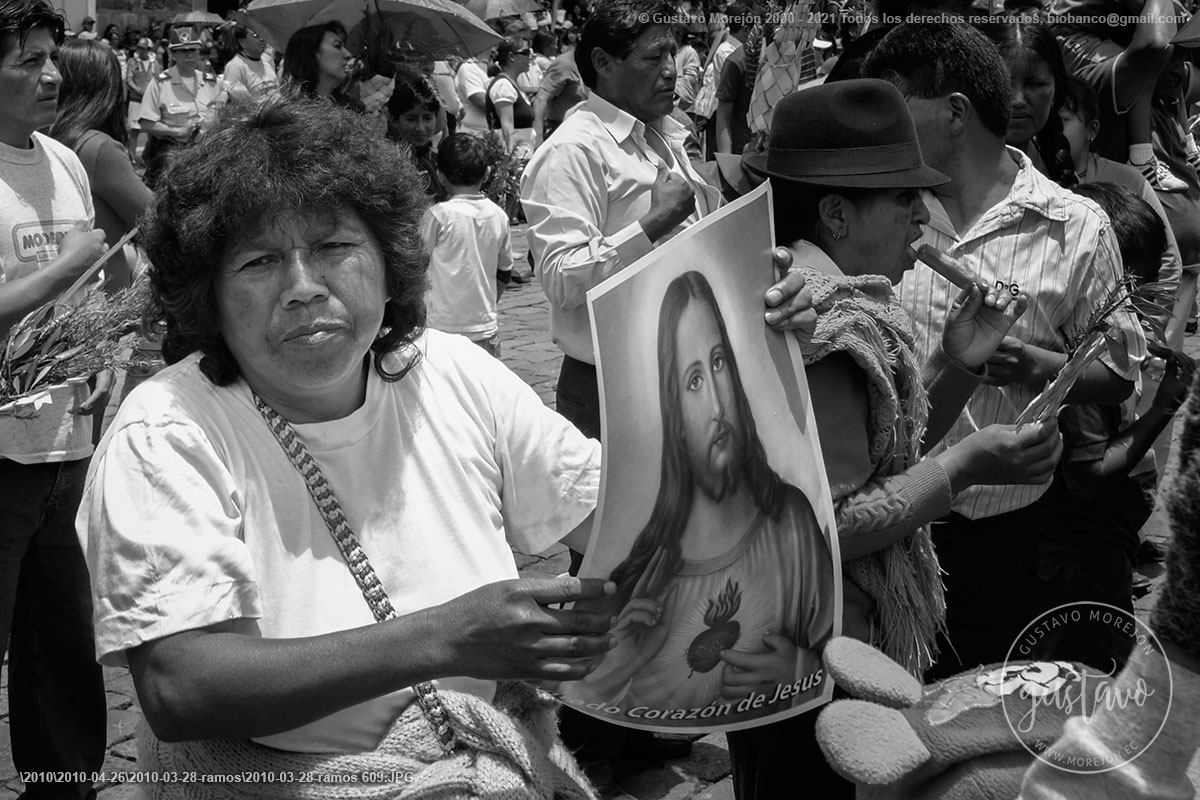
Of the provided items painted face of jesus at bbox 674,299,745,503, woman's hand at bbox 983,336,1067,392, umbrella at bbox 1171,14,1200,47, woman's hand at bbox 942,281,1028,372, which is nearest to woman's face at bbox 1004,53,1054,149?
woman's hand at bbox 983,336,1067,392

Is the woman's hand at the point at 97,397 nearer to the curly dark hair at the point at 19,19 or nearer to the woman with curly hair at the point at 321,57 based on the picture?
the curly dark hair at the point at 19,19

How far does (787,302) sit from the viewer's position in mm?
1833

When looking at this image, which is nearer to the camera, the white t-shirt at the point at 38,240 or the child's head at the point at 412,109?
the white t-shirt at the point at 38,240

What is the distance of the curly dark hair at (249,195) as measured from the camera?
6.05 feet

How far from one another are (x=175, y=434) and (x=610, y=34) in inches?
121

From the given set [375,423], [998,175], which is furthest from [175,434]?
[998,175]

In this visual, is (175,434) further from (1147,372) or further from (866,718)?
(1147,372)

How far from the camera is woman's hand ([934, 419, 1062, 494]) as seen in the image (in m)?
2.48

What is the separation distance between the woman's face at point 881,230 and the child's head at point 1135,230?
138 centimetres

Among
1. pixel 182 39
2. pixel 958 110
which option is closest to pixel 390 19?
pixel 958 110

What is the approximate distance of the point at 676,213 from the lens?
404 centimetres

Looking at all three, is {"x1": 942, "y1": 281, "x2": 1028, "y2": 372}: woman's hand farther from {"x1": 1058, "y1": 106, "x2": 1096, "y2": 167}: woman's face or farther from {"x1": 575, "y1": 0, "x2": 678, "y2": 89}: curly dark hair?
{"x1": 575, "y1": 0, "x2": 678, "y2": 89}: curly dark hair

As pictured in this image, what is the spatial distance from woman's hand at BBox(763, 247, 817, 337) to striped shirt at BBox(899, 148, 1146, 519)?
1358mm

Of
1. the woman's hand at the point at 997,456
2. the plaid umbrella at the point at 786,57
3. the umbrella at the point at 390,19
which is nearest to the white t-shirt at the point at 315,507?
the woman's hand at the point at 997,456
